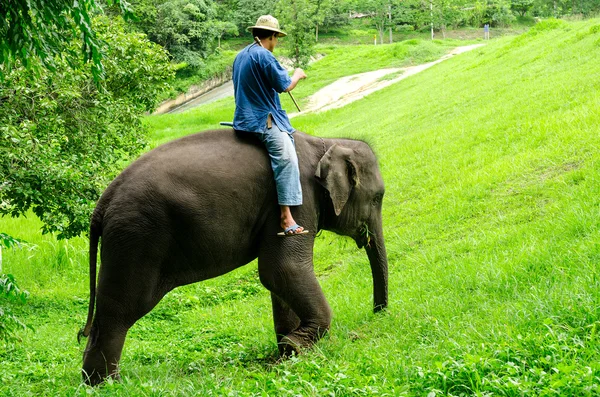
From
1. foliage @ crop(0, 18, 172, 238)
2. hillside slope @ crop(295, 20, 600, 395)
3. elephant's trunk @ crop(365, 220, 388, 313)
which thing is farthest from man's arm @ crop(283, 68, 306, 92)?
foliage @ crop(0, 18, 172, 238)

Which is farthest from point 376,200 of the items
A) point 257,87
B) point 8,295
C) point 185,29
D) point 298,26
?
point 185,29

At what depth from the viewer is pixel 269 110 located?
5.75m

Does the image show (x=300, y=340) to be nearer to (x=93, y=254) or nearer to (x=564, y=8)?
(x=93, y=254)

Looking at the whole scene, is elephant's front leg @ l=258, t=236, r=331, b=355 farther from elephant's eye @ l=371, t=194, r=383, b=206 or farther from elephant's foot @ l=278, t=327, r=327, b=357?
elephant's eye @ l=371, t=194, r=383, b=206

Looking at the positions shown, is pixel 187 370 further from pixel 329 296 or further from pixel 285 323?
pixel 329 296

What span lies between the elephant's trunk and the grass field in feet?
0.46

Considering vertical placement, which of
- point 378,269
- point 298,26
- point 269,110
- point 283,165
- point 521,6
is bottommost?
point 521,6

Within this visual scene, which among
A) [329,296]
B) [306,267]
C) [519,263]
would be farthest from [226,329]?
[519,263]

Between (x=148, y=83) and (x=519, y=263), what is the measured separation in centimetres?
735

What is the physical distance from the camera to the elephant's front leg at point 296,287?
5.75 metres

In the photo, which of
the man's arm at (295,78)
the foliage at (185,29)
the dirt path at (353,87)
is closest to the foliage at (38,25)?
the man's arm at (295,78)

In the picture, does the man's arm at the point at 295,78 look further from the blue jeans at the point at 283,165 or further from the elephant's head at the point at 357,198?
the elephant's head at the point at 357,198

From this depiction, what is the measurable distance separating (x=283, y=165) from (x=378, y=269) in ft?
5.31

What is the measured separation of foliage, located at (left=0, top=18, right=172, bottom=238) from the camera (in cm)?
818
